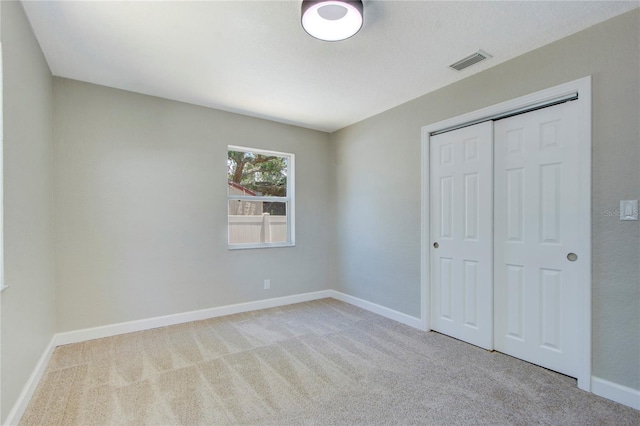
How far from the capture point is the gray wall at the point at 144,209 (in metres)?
3.07

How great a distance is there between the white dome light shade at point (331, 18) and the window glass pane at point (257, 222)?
8.23 feet

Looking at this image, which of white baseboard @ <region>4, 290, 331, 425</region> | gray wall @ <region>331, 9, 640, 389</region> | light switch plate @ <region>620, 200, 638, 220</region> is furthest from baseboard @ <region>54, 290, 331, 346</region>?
light switch plate @ <region>620, 200, 638, 220</region>

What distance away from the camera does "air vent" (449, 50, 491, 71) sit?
2559 millimetres

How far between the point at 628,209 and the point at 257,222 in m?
3.65

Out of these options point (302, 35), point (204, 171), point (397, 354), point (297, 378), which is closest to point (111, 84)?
point (204, 171)

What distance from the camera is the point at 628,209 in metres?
2.06

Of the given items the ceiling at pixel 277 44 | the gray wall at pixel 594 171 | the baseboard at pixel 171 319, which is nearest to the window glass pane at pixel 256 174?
the ceiling at pixel 277 44

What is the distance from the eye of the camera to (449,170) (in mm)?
3223

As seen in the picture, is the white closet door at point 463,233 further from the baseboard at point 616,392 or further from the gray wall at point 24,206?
the gray wall at point 24,206

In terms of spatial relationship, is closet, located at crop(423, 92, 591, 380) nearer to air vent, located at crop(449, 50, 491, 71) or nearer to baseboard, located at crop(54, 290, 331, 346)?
air vent, located at crop(449, 50, 491, 71)

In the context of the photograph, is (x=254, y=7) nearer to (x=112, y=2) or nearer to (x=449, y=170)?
(x=112, y=2)

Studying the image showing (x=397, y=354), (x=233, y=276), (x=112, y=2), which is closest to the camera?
(x=112, y=2)

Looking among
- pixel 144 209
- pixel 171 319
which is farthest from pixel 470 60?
pixel 171 319

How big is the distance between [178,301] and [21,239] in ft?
5.99
